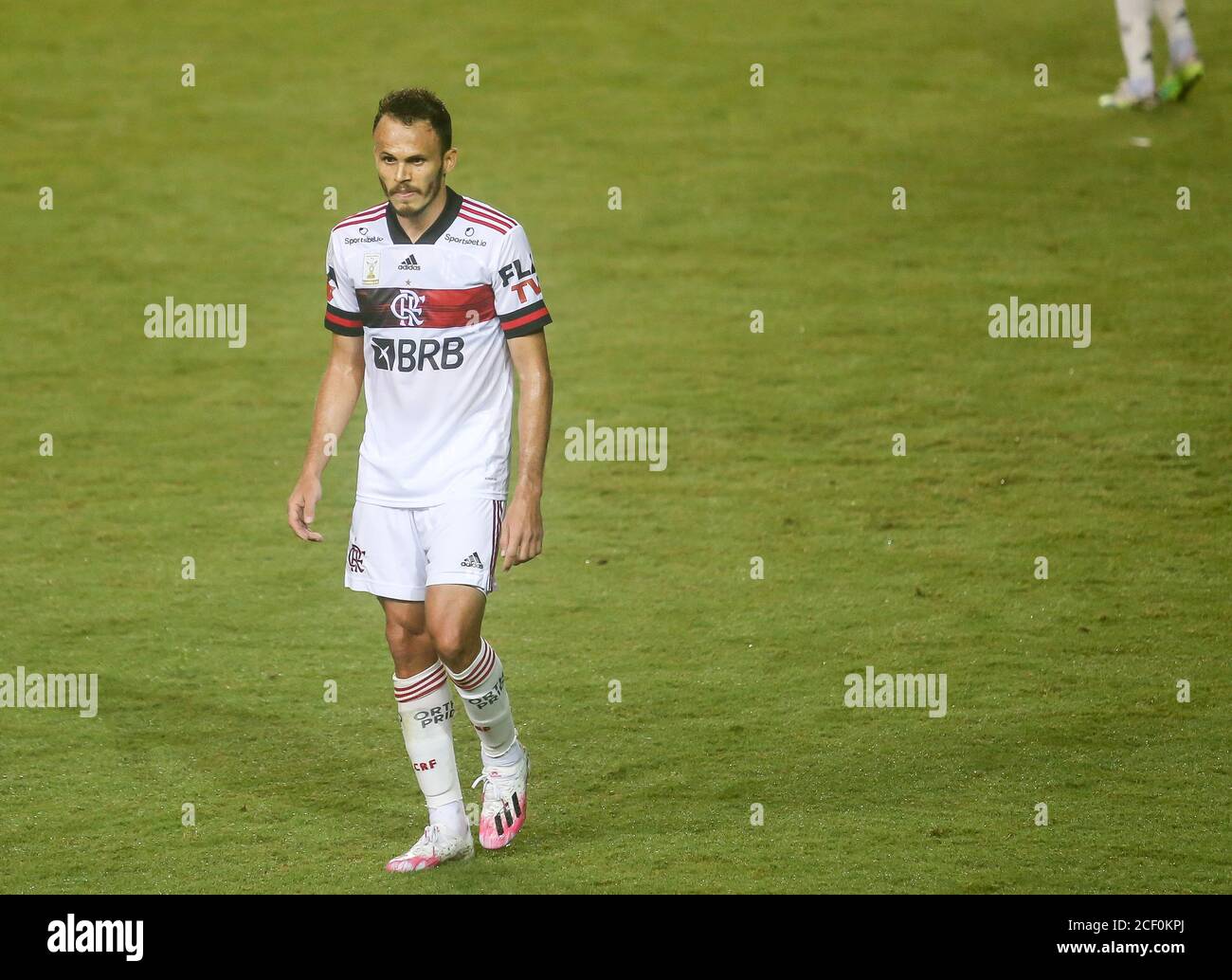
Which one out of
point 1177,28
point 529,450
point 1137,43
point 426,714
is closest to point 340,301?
point 529,450

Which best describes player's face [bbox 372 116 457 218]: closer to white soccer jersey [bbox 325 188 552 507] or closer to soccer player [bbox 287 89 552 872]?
soccer player [bbox 287 89 552 872]

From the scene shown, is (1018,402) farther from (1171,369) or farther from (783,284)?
(783,284)

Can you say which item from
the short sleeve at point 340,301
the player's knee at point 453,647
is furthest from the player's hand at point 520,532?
the short sleeve at point 340,301

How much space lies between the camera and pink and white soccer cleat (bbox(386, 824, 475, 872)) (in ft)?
17.3

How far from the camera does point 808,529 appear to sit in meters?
8.23

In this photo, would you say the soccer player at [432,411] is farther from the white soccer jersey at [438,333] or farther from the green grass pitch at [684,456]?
the green grass pitch at [684,456]

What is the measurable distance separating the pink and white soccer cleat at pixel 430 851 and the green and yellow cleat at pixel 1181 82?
1040cm

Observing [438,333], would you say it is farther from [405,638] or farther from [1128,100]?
[1128,100]

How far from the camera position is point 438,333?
5016mm

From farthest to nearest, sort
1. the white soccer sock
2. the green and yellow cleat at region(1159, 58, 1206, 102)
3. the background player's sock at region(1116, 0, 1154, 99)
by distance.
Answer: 1. the green and yellow cleat at region(1159, 58, 1206, 102)
2. the white soccer sock
3. the background player's sock at region(1116, 0, 1154, 99)

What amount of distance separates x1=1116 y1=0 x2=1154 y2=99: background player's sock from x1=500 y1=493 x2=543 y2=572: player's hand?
30.9ft

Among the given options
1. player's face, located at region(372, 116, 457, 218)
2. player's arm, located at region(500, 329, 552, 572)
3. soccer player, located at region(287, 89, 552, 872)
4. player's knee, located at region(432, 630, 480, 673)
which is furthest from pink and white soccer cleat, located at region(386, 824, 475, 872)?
player's face, located at region(372, 116, 457, 218)

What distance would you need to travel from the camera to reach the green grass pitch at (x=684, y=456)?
18.8 feet

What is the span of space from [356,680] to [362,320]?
2.01 m
